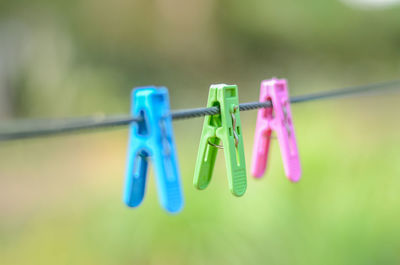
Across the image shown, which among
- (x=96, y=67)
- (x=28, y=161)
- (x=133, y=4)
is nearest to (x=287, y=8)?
(x=133, y=4)

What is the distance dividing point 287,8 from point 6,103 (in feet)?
10.3

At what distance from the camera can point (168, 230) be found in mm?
1916

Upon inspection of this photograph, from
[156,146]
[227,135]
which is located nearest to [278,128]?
[227,135]

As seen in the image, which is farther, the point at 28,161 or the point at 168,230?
the point at 28,161

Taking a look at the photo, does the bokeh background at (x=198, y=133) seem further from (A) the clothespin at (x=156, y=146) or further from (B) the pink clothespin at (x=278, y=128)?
(A) the clothespin at (x=156, y=146)

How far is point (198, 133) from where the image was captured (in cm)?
351

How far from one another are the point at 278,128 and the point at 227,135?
0.16m

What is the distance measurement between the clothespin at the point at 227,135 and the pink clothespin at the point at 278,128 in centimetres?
12

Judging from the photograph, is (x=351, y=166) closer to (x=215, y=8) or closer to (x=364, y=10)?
(x=364, y=10)

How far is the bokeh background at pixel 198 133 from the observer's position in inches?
70.4

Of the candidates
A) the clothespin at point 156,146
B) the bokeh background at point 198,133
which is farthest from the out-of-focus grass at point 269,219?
the clothespin at point 156,146

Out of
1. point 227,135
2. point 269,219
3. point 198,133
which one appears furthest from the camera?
point 198,133

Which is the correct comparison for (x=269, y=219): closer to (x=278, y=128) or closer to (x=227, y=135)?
(x=278, y=128)

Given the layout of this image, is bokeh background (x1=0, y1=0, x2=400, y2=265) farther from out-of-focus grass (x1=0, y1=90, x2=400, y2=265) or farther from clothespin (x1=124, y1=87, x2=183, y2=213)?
clothespin (x1=124, y1=87, x2=183, y2=213)
